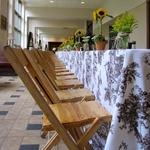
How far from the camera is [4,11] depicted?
11617 mm

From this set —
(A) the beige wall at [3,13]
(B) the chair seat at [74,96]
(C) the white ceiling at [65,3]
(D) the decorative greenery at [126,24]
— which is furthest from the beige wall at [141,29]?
(D) the decorative greenery at [126,24]

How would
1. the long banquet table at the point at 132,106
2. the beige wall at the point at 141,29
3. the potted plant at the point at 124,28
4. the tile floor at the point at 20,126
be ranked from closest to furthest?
the long banquet table at the point at 132,106 → the potted plant at the point at 124,28 → the tile floor at the point at 20,126 → the beige wall at the point at 141,29

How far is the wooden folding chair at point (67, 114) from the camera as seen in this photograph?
60.4 inches

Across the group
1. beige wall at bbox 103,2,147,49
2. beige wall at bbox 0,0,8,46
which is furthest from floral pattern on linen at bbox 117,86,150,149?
beige wall at bbox 0,0,8,46

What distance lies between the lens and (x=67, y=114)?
1.90m

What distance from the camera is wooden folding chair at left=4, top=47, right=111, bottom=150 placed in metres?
1.54

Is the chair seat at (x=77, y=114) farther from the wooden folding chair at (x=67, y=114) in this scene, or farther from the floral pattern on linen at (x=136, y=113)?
the floral pattern on linen at (x=136, y=113)

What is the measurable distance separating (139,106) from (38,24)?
21394mm

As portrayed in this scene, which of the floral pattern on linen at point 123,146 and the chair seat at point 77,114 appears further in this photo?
the chair seat at point 77,114

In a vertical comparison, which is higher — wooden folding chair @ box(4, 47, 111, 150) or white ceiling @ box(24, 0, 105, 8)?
white ceiling @ box(24, 0, 105, 8)

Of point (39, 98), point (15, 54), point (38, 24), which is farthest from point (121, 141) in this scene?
point (38, 24)

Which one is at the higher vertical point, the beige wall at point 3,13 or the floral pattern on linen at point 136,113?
the beige wall at point 3,13

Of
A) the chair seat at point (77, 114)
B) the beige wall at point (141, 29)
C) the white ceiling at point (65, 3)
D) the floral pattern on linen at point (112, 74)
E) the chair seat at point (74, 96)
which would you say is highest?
the white ceiling at point (65, 3)

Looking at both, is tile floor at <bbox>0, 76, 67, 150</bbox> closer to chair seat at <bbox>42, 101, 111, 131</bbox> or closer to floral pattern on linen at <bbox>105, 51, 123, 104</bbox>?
chair seat at <bbox>42, 101, 111, 131</bbox>
